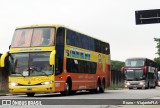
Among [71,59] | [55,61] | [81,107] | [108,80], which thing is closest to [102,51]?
[108,80]

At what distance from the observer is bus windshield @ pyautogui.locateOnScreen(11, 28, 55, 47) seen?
79.5 feet

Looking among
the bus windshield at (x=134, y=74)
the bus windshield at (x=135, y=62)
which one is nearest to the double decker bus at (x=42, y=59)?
the bus windshield at (x=134, y=74)

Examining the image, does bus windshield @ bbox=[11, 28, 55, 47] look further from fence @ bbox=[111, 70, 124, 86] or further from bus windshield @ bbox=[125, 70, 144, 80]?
fence @ bbox=[111, 70, 124, 86]

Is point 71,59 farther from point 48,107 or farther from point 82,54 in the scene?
point 48,107

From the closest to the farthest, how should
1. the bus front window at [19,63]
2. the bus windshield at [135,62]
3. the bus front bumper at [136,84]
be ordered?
the bus front window at [19,63]
the bus front bumper at [136,84]
the bus windshield at [135,62]

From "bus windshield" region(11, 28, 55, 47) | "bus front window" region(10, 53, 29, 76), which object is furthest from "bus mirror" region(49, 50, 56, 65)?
"bus front window" region(10, 53, 29, 76)

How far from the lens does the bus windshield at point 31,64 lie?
934 inches

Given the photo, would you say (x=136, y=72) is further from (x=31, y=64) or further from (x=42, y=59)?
(x=31, y=64)

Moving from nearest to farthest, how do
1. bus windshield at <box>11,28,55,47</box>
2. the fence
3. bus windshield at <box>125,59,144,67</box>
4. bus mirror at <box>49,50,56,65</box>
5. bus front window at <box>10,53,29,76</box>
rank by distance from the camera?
bus mirror at <box>49,50,56,65</box>
bus front window at <box>10,53,29,76</box>
bus windshield at <box>11,28,55,47</box>
bus windshield at <box>125,59,144,67</box>
the fence

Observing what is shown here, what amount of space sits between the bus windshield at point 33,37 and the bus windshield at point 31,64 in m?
0.61

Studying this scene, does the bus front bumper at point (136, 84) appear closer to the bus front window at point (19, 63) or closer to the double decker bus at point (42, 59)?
the double decker bus at point (42, 59)

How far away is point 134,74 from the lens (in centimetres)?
5156

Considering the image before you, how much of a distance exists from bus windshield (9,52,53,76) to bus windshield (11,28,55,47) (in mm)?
607

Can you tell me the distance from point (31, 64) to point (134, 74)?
29.0 meters
